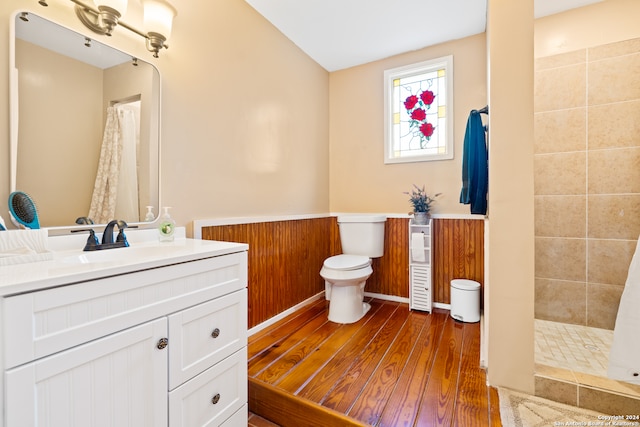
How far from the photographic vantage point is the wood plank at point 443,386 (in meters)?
1.28

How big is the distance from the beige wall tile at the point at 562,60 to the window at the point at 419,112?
64 centimetres

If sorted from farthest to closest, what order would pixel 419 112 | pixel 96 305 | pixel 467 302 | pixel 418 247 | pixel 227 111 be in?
pixel 419 112 → pixel 418 247 → pixel 467 302 → pixel 227 111 → pixel 96 305

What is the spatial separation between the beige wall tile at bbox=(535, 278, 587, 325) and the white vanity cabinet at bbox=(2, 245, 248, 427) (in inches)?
91.3

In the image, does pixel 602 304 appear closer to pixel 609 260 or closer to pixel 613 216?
pixel 609 260

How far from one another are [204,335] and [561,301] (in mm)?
2570

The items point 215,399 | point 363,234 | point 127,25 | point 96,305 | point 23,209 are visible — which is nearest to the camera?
point 96,305

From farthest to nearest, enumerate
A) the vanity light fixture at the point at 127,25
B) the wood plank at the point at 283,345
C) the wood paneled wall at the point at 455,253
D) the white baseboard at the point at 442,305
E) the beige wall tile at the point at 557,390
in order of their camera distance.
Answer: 1. the white baseboard at the point at 442,305
2. the wood paneled wall at the point at 455,253
3. the wood plank at the point at 283,345
4. the beige wall tile at the point at 557,390
5. the vanity light fixture at the point at 127,25

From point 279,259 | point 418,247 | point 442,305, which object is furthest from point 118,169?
point 442,305

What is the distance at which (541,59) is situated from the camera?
224 cm

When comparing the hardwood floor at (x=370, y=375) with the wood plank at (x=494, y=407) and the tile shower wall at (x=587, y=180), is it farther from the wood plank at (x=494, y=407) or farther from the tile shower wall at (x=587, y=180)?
the tile shower wall at (x=587, y=180)

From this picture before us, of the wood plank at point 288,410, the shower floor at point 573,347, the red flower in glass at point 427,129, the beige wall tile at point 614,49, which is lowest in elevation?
the wood plank at point 288,410

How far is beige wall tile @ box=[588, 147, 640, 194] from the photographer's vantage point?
1996mm

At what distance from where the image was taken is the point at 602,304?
6.91 feet

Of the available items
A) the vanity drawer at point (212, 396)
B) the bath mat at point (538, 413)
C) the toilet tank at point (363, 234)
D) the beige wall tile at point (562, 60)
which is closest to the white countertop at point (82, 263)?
the vanity drawer at point (212, 396)
